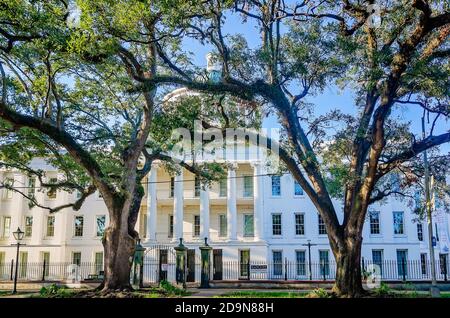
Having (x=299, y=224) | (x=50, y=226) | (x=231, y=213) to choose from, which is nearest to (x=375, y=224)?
(x=299, y=224)

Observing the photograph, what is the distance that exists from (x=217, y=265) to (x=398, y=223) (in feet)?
48.7

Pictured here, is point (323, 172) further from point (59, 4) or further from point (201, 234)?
point (201, 234)

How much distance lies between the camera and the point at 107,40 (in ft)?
38.0

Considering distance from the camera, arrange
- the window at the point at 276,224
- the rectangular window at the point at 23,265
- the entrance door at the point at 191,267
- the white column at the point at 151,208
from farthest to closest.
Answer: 1. the window at the point at 276,224
2. the rectangular window at the point at 23,265
3. the white column at the point at 151,208
4. the entrance door at the point at 191,267

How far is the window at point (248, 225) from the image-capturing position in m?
35.8

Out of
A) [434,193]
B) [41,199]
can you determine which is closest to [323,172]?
[434,193]

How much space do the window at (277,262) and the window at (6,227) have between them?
22078 mm

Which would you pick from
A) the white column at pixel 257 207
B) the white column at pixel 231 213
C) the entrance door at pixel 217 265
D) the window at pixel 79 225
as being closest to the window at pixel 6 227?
the window at pixel 79 225

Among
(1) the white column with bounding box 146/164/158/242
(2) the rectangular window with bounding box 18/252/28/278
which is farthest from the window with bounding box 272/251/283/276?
(2) the rectangular window with bounding box 18/252/28/278

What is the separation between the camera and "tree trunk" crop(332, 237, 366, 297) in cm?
1301

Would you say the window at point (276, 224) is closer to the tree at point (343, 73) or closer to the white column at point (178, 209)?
the white column at point (178, 209)

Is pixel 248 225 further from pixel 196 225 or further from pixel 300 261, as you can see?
pixel 300 261

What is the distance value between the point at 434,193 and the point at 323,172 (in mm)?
4980

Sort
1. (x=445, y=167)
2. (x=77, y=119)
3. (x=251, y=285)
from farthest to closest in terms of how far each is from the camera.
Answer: (x=251, y=285)
(x=77, y=119)
(x=445, y=167)
